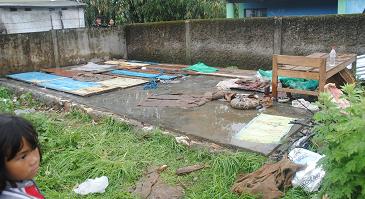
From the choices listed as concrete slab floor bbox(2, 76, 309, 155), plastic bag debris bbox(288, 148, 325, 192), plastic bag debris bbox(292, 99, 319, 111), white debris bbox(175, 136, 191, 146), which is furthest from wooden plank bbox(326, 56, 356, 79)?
white debris bbox(175, 136, 191, 146)

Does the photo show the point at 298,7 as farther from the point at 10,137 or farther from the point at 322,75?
the point at 10,137

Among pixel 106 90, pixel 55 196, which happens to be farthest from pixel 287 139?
pixel 106 90

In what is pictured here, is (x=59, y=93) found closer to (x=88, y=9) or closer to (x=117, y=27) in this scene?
(x=117, y=27)

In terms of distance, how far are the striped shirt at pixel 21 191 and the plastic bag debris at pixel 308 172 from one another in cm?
253

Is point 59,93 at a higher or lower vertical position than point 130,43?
lower

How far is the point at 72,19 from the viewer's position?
638 inches

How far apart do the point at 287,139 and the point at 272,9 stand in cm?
1065

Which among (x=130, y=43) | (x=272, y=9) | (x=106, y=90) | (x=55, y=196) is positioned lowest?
(x=55, y=196)

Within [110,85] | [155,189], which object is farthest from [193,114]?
[110,85]

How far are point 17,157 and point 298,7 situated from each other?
1337cm

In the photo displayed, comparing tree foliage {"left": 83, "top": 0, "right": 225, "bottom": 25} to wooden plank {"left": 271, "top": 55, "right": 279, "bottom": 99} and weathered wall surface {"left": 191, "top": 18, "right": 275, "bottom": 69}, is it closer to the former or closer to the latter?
weathered wall surface {"left": 191, "top": 18, "right": 275, "bottom": 69}

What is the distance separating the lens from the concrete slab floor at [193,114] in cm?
500

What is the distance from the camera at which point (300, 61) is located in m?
6.04

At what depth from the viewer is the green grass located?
375 cm
